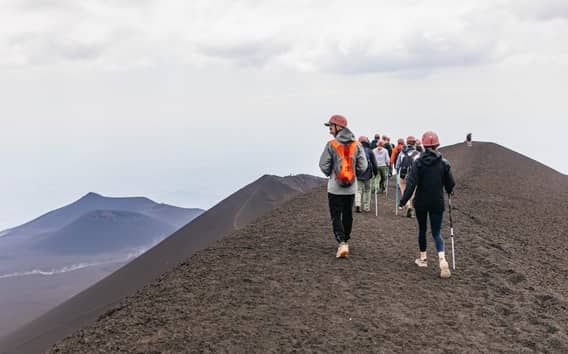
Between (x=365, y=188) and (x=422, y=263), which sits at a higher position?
(x=365, y=188)

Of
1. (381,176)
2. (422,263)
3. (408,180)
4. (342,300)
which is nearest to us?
(342,300)

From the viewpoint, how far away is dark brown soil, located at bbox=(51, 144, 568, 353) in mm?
7148

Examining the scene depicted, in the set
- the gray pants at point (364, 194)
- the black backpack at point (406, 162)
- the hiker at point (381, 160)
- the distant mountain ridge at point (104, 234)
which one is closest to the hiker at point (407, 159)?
the black backpack at point (406, 162)

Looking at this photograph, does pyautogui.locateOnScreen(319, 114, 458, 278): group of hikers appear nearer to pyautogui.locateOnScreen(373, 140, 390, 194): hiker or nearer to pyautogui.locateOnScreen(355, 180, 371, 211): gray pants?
pyautogui.locateOnScreen(355, 180, 371, 211): gray pants

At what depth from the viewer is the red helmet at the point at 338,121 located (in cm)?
984

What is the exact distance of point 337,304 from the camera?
8172 millimetres

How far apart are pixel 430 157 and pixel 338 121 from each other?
162 cm

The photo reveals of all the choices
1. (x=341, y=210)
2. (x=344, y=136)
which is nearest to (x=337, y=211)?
(x=341, y=210)

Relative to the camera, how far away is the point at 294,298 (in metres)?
8.36

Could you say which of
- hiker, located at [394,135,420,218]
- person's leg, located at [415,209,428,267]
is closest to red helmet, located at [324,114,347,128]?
person's leg, located at [415,209,428,267]

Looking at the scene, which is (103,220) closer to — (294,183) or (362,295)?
(294,183)

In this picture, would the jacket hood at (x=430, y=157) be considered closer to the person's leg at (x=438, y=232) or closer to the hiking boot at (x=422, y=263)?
the person's leg at (x=438, y=232)

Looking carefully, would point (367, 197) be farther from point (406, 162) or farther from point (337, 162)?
point (337, 162)

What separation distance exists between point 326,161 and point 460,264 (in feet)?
11.4
